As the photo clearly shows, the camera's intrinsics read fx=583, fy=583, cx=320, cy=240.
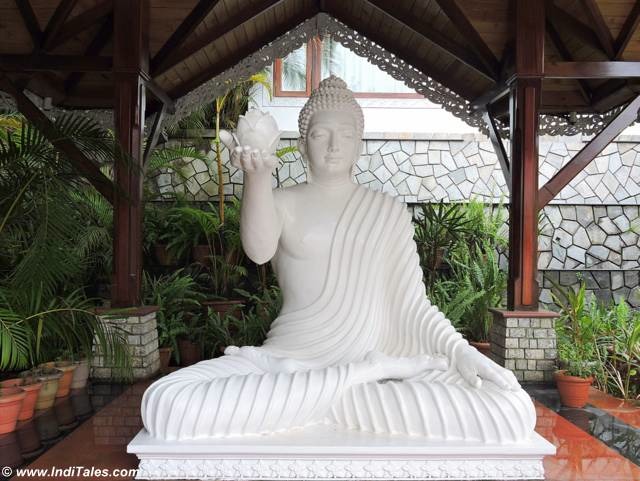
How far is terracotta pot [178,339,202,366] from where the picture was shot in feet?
16.7

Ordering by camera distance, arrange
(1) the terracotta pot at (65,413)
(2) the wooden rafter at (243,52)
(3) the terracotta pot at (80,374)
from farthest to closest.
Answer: (2) the wooden rafter at (243,52), (3) the terracotta pot at (80,374), (1) the terracotta pot at (65,413)

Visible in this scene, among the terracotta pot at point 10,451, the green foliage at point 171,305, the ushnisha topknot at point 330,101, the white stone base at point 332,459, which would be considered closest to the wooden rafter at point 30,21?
the green foliage at point 171,305

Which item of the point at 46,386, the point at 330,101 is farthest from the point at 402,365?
the point at 46,386

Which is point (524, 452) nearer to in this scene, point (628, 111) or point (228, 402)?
point (228, 402)

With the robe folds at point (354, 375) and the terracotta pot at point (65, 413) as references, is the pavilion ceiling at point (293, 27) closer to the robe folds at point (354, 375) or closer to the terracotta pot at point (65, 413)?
the terracotta pot at point (65, 413)

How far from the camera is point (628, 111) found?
4320 millimetres

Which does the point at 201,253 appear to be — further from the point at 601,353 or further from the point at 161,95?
the point at 601,353

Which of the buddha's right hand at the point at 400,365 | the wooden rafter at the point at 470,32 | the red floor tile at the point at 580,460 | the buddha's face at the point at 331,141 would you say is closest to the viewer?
the buddha's right hand at the point at 400,365

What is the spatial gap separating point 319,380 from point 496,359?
275 centimetres

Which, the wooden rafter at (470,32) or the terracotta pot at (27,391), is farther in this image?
the wooden rafter at (470,32)

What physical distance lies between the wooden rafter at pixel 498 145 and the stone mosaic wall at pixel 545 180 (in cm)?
151

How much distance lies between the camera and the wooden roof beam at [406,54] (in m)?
5.44

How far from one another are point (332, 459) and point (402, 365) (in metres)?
0.47

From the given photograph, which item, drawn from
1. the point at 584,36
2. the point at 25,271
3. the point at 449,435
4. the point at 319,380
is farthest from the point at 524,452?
the point at 584,36
